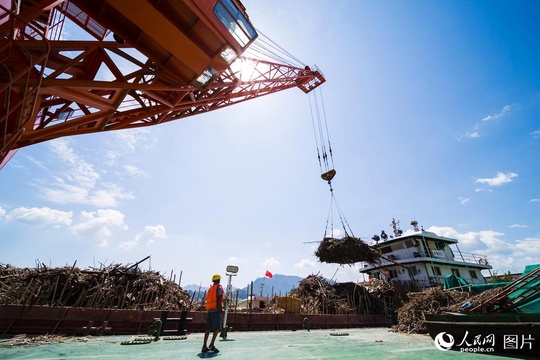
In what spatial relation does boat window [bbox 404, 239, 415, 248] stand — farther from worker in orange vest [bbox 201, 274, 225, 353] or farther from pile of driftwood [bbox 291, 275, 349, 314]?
worker in orange vest [bbox 201, 274, 225, 353]

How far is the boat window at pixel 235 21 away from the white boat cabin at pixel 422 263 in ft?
75.0

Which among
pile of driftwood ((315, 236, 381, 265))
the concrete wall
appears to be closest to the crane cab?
the concrete wall

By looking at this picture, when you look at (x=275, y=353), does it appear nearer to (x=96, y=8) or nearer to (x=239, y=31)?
(x=239, y=31)

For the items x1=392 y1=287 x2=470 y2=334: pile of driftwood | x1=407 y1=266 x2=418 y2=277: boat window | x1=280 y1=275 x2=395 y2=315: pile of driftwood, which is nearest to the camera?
x1=392 y1=287 x2=470 y2=334: pile of driftwood

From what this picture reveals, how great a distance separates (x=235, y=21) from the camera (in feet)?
23.3

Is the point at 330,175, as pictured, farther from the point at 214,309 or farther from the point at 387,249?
the point at 387,249

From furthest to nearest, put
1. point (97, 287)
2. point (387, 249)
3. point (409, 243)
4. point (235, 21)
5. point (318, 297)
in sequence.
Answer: point (387, 249) → point (409, 243) → point (318, 297) → point (97, 287) → point (235, 21)

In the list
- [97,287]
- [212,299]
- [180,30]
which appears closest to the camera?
[180,30]

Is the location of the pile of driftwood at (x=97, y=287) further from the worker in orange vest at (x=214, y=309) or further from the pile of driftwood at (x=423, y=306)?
the pile of driftwood at (x=423, y=306)

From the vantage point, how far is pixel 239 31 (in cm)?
737

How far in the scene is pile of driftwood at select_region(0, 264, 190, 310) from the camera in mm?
10555

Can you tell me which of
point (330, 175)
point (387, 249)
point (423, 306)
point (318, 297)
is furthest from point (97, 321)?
point (387, 249)

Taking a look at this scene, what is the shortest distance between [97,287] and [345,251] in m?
16.7

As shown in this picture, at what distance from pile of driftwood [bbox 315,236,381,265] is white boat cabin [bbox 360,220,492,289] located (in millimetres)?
4180
